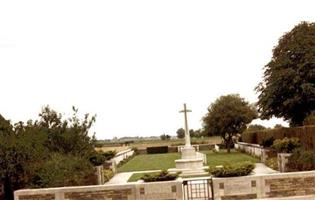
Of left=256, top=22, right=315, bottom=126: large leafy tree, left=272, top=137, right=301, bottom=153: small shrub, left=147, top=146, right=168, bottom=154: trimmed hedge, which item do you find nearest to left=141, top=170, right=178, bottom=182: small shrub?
left=272, top=137, right=301, bottom=153: small shrub

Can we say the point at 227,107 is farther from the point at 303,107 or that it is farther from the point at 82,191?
the point at 82,191

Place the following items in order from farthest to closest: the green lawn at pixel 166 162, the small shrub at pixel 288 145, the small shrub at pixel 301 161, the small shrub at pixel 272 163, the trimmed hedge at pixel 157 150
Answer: the trimmed hedge at pixel 157 150 < the green lawn at pixel 166 162 < the small shrub at pixel 272 163 < the small shrub at pixel 288 145 < the small shrub at pixel 301 161

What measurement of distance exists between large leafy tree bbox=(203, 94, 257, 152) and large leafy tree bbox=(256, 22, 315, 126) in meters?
11.5

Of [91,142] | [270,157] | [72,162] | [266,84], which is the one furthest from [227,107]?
[72,162]

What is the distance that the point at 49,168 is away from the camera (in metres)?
18.2

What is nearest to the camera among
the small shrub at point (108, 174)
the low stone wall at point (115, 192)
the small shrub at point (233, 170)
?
the low stone wall at point (115, 192)

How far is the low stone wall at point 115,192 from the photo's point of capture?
15117mm

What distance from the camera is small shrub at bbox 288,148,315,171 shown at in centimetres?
2133

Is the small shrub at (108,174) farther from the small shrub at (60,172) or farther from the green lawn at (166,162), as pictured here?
the small shrub at (60,172)

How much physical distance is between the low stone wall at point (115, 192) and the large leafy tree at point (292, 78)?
79.0 ft

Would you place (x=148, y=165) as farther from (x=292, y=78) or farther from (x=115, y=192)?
(x=115, y=192)

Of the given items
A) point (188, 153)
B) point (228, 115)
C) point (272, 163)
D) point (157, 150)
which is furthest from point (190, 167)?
point (157, 150)

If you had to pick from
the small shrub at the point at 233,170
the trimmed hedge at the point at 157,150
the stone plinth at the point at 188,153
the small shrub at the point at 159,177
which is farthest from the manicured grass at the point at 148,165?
the trimmed hedge at the point at 157,150

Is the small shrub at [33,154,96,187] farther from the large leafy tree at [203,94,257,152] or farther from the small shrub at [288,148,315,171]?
the large leafy tree at [203,94,257,152]
